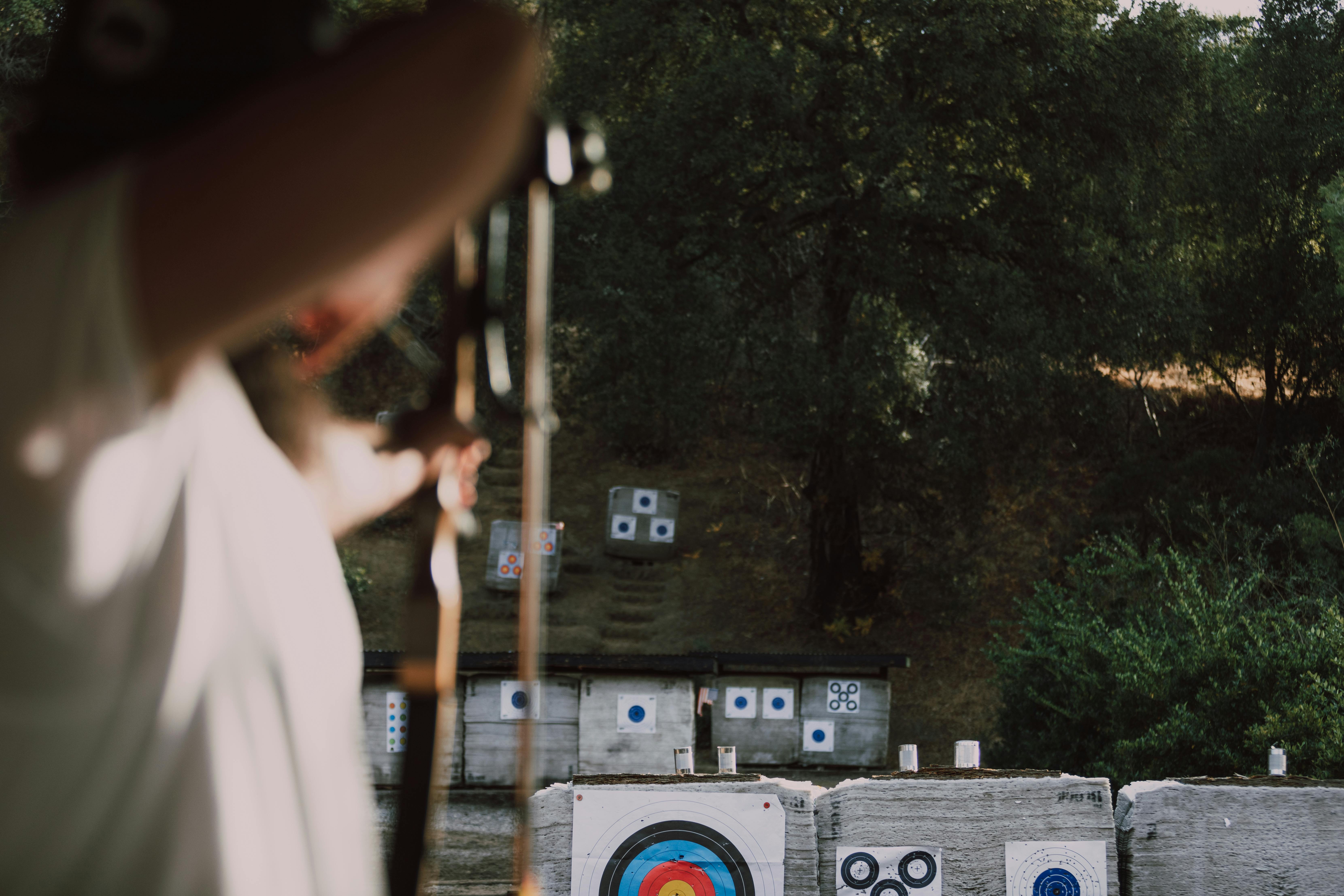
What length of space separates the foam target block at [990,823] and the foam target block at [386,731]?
4.22 meters

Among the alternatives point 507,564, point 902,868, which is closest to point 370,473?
point 902,868

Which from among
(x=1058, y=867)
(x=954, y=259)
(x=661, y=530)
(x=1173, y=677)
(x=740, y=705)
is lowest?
(x=1058, y=867)

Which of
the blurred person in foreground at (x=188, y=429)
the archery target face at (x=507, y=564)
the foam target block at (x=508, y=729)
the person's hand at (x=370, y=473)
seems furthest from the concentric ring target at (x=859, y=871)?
the archery target face at (x=507, y=564)

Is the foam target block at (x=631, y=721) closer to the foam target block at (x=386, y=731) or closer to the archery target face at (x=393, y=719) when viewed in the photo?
the foam target block at (x=386, y=731)

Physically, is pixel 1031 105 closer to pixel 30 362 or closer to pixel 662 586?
pixel 662 586

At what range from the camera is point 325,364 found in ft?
2.13

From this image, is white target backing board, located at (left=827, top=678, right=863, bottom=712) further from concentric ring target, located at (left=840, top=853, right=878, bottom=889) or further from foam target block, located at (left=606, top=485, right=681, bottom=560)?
foam target block, located at (left=606, top=485, right=681, bottom=560)

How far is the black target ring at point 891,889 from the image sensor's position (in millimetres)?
3771

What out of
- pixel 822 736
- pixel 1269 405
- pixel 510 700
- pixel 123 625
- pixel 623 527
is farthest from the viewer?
pixel 623 527

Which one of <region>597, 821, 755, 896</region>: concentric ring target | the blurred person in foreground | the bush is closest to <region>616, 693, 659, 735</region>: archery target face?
the bush

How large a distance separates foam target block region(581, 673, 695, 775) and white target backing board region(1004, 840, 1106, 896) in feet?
13.8

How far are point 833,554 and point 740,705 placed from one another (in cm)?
352

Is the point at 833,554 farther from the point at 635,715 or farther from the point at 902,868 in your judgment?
the point at 902,868

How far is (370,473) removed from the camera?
698 millimetres
